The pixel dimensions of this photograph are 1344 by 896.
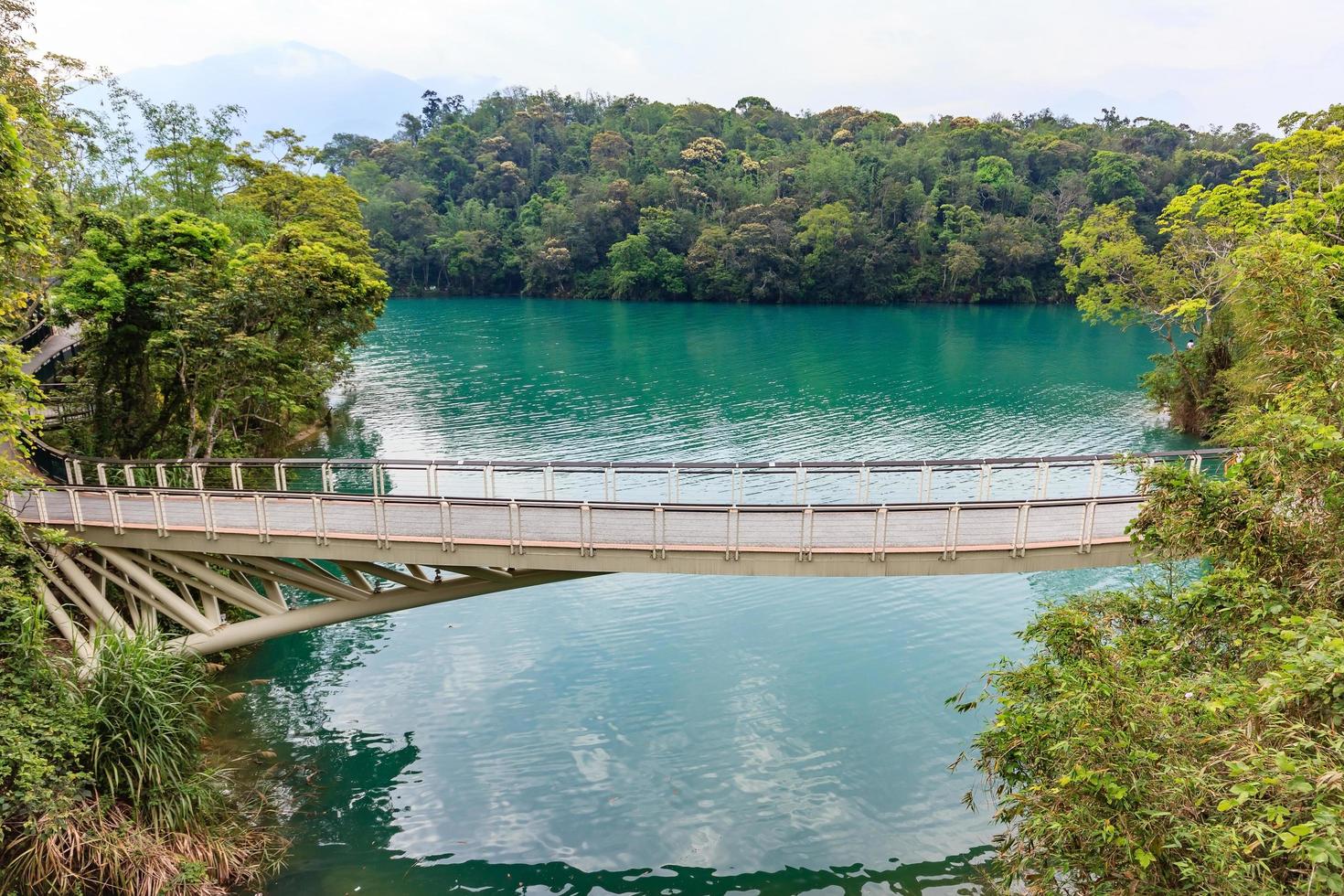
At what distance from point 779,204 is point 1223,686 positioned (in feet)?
252

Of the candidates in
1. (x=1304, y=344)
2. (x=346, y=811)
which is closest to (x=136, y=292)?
(x=346, y=811)

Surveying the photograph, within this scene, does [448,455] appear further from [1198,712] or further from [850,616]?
[1198,712]

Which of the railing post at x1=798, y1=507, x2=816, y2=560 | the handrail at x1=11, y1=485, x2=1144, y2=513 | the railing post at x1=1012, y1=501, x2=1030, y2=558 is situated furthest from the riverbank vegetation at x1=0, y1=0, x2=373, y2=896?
the railing post at x1=1012, y1=501, x2=1030, y2=558

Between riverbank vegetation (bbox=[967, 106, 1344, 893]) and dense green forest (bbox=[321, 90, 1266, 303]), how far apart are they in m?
71.5

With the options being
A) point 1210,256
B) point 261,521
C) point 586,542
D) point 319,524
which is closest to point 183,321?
point 261,521

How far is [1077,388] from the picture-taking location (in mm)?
42062

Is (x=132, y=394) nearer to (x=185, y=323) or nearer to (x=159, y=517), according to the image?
(x=185, y=323)

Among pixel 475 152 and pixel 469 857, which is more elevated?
pixel 475 152

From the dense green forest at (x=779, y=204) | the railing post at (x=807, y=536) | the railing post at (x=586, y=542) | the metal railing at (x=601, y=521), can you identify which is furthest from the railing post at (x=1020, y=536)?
the dense green forest at (x=779, y=204)

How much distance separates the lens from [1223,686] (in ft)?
20.7

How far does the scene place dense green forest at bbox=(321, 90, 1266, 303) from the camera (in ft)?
256

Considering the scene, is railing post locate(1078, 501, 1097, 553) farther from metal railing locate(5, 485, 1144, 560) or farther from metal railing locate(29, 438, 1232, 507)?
metal railing locate(29, 438, 1232, 507)

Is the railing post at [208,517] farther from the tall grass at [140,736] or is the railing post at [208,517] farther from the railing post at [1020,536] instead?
the railing post at [1020,536]

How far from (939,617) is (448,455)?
62.9ft
